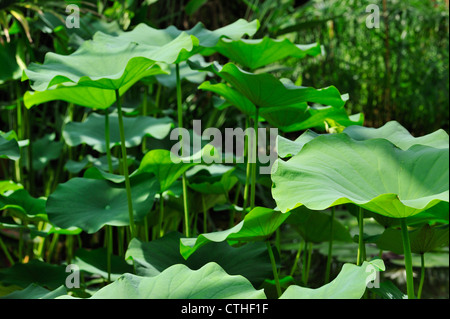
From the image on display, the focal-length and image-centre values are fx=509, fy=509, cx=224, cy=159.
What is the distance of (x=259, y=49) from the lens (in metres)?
1.16

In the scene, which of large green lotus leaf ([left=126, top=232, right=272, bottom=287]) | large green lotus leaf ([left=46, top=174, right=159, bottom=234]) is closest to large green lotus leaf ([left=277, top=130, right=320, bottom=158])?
large green lotus leaf ([left=126, top=232, right=272, bottom=287])

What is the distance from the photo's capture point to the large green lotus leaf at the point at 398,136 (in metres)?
0.85

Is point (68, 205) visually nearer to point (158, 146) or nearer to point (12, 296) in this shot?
point (12, 296)

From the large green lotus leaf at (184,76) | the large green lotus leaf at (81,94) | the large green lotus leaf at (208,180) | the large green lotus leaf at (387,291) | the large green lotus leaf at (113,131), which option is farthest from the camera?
the large green lotus leaf at (184,76)

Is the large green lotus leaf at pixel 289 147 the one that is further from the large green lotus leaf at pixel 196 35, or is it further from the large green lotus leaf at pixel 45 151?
the large green lotus leaf at pixel 45 151

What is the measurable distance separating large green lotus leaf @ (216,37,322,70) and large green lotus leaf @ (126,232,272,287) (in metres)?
0.44

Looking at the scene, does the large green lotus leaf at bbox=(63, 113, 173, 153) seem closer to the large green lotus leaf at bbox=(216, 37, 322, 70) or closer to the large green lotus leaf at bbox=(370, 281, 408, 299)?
the large green lotus leaf at bbox=(216, 37, 322, 70)

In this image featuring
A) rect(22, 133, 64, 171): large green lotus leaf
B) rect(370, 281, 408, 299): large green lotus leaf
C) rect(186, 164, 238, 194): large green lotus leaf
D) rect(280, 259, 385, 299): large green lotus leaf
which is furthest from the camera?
rect(22, 133, 64, 171): large green lotus leaf

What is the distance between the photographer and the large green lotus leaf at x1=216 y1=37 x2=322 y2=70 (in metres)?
1.13

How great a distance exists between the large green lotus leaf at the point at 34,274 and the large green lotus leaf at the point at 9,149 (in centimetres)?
31

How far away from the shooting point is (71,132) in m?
1.50

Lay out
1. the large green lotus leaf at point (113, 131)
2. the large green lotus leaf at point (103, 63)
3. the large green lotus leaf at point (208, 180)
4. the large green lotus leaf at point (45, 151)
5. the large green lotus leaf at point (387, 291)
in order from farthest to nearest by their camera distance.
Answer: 1. the large green lotus leaf at point (45, 151)
2. the large green lotus leaf at point (113, 131)
3. the large green lotus leaf at point (208, 180)
4. the large green lotus leaf at point (103, 63)
5. the large green lotus leaf at point (387, 291)

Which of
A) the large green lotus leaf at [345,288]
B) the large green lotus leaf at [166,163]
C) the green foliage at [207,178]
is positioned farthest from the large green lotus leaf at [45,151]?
the large green lotus leaf at [345,288]

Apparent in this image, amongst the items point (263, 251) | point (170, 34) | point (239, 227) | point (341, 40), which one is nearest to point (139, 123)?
point (170, 34)
